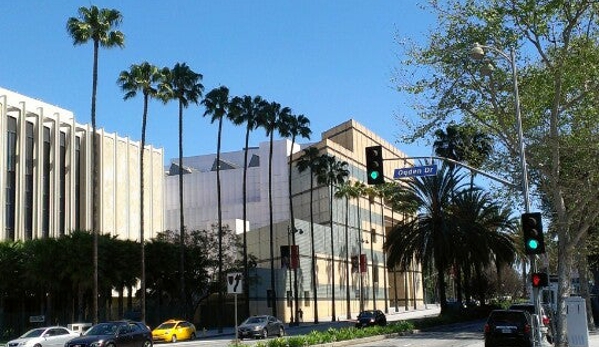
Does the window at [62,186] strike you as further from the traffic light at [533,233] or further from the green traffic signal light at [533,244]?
the green traffic signal light at [533,244]

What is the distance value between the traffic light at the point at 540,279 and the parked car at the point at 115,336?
1419 cm

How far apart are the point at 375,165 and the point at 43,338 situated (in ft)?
65.6

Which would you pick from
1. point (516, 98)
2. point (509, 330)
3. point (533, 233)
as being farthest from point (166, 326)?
point (533, 233)

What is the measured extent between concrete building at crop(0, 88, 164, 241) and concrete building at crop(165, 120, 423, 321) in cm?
1581

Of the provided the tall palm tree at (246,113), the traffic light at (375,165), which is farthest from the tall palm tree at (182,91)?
the traffic light at (375,165)

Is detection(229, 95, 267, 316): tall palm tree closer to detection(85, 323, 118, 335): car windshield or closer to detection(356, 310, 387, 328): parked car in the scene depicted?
detection(356, 310, 387, 328): parked car

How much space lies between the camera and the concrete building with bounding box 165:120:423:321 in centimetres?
7631

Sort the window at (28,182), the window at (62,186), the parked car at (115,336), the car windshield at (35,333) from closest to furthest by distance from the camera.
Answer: the parked car at (115,336) < the car windshield at (35,333) < the window at (28,182) < the window at (62,186)

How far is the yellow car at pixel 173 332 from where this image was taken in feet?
134

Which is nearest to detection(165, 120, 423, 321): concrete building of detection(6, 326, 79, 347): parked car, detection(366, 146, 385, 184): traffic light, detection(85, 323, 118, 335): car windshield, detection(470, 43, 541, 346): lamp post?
detection(6, 326, 79, 347): parked car

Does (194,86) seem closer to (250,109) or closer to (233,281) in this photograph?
(250,109)

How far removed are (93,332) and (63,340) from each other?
9439mm

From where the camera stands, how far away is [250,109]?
58.4m

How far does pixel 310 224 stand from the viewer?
3130 inches
